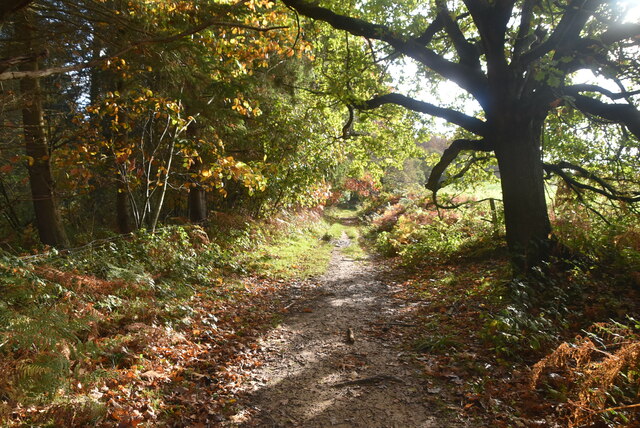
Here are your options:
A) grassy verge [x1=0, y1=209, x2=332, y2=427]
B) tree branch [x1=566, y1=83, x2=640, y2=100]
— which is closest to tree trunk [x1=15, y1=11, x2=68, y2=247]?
grassy verge [x1=0, y1=209, x2=332, y2=427]

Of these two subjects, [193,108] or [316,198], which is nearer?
[193,108]

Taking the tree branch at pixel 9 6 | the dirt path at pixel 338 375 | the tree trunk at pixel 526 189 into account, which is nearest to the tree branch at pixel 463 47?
the tree trunk at pixel 526 189

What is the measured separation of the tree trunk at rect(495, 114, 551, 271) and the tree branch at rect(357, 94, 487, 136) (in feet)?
1.74

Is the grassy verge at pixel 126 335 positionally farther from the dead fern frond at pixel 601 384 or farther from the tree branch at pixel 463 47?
the tree branch at pixel 463 47

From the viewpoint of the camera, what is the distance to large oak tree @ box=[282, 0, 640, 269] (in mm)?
5422

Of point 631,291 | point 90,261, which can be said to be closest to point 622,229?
point 631,291

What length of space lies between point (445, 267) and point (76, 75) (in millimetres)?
11311

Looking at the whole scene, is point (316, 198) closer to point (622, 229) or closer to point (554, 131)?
point (554, 131)

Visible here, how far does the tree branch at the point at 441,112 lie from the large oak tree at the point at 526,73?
2cm

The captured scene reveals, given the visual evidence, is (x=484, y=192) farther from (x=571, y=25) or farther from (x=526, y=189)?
(x=571, y=25)

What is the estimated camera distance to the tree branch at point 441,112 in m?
6.76

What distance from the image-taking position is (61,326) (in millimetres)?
3688

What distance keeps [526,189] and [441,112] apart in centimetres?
209

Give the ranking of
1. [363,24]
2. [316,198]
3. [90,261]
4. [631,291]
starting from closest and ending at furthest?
1. [631,291]
2. [90,261]
3. [363,24]
4. [316,198]
